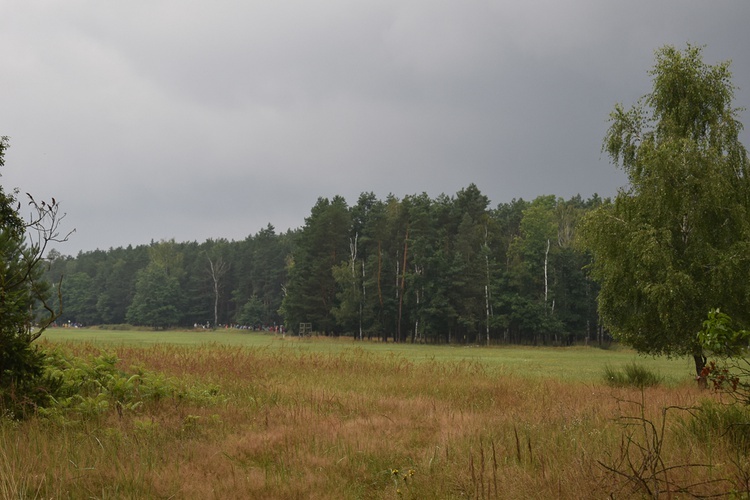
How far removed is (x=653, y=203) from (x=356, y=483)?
18.0 m

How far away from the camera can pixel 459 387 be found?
14797 mm

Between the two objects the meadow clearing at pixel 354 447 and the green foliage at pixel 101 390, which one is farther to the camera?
the green foliage at pixel 101 390

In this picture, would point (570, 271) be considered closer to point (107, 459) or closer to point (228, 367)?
point (228, 367)

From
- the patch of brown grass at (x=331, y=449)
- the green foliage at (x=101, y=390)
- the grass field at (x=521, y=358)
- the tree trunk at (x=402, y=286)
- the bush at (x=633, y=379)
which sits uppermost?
the tree trunk at (x=402, y=286)

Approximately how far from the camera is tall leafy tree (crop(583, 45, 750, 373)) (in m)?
19.2

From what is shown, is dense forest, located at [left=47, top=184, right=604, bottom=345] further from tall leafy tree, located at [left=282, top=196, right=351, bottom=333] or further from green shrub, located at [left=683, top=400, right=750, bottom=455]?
green shrub, located at [left=683, top=400, right=750, bottom=455]

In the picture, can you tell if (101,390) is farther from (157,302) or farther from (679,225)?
(157,302)

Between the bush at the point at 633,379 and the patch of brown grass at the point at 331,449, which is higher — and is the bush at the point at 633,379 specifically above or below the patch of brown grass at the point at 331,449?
below

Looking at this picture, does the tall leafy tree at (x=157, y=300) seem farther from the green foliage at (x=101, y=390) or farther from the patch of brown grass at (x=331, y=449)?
the patch of brown grass at (x=331, y=449)

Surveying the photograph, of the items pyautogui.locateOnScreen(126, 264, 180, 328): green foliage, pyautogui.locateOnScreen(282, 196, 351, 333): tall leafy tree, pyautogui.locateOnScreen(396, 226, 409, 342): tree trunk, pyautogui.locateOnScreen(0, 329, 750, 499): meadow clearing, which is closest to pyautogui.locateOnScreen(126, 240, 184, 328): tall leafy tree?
pyautogui.locateOnScreen(126, 264, 180, 328): green foliage

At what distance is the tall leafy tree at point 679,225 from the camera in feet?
62.9

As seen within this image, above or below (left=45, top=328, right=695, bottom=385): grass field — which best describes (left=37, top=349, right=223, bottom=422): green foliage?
above

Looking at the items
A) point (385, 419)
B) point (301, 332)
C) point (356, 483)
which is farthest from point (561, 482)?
point (301, 332)

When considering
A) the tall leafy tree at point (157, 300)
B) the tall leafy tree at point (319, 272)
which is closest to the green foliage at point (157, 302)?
the tall leafy tree at point (157, 300)
